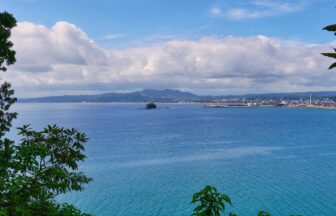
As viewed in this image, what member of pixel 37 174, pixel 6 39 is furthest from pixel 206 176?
pixel 37 174

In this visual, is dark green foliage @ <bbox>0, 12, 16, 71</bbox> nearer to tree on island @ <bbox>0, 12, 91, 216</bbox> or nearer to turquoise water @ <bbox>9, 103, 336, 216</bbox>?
tree on island @ <bbox>0, 12, 91, 216</bbox>

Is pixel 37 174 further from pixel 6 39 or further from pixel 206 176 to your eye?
pixel 206 176

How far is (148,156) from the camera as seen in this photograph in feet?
311

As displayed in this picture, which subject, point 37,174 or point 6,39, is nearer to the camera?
point 37,174

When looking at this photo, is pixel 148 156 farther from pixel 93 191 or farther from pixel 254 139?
pixel 254 139

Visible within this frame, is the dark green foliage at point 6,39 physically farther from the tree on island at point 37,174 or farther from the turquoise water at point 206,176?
the turquoise water at point 206,176

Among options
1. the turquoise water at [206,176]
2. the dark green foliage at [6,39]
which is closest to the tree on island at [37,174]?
the dark green foliage at [6,39]

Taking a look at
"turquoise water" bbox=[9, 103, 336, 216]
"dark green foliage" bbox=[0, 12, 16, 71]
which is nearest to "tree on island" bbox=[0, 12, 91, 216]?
"dark green foliage" bbox=[0, 12, 16, 71]

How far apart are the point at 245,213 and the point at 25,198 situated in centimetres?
4339

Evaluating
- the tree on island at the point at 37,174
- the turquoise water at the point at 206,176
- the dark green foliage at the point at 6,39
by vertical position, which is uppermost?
the dark green foliage at the point at 6,39

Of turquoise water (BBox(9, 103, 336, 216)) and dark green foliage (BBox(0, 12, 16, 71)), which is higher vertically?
dark green foliage (BBox(0, 12, 16, 71))

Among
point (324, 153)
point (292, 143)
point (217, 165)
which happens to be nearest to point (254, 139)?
point (292, 143)

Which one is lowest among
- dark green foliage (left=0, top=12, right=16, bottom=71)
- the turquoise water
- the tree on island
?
the turquoise water

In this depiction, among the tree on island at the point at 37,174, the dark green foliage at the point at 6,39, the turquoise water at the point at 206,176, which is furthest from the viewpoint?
the turquoise water at the point at 206,176
